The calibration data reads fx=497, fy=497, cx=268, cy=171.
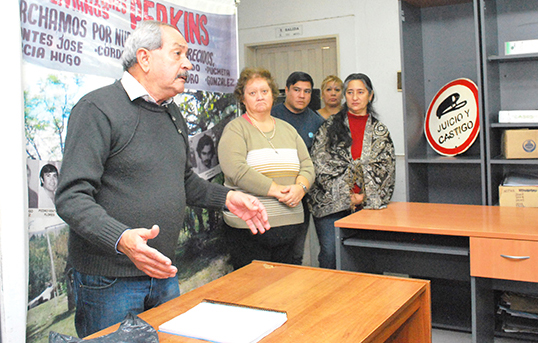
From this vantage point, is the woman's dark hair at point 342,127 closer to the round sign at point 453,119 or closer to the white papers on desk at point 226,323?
the round sign at point 453,119

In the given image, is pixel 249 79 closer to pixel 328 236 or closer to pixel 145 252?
pixel 328 236

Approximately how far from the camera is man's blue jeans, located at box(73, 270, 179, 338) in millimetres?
1623

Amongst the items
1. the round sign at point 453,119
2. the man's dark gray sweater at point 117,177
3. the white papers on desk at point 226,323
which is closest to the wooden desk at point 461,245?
the round sign at point 453,119

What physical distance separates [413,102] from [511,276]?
1448 millimetres

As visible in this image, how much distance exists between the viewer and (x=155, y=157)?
166 centimetres

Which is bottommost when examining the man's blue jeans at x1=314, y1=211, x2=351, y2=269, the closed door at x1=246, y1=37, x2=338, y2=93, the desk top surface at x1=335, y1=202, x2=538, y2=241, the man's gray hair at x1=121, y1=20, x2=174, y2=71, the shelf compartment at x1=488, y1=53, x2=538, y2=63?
the man's blue jeans at x1=314, y1=211, x2=351, y2=269

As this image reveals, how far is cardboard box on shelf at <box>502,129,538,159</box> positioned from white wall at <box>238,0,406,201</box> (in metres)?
1.36

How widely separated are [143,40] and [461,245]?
181 cm

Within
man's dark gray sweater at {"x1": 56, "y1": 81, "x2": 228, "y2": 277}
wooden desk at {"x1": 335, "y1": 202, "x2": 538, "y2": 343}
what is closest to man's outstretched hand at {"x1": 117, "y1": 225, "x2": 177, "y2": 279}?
man's dark gray sweater at {"x1": 56, "y1": 81, "x2": 228, "y2": 277}

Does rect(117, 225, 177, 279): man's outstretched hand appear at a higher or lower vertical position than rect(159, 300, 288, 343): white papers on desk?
higher

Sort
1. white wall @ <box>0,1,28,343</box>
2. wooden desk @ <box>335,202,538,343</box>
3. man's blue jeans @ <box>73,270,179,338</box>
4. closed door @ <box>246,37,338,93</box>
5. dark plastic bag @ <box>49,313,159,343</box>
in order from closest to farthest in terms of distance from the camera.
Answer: dark plastic bag @ <box>49,313,159,343</box>, man's blue jeans @ <box>73,270,179,338</box>, white wall @ <box>0,1,28,343</box>, wooden desk @ <box>335,202,538,343</box>, closed door @ <box>246,37,338,93</box>

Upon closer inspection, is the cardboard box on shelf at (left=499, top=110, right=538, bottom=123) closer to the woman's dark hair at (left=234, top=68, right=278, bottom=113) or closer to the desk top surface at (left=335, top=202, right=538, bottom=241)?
the desk top surface at (left=335, top=202, right=538, bottom=241)

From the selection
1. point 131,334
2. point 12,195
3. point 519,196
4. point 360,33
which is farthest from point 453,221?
point 360,33

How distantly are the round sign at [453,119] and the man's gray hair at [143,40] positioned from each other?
2.24m
